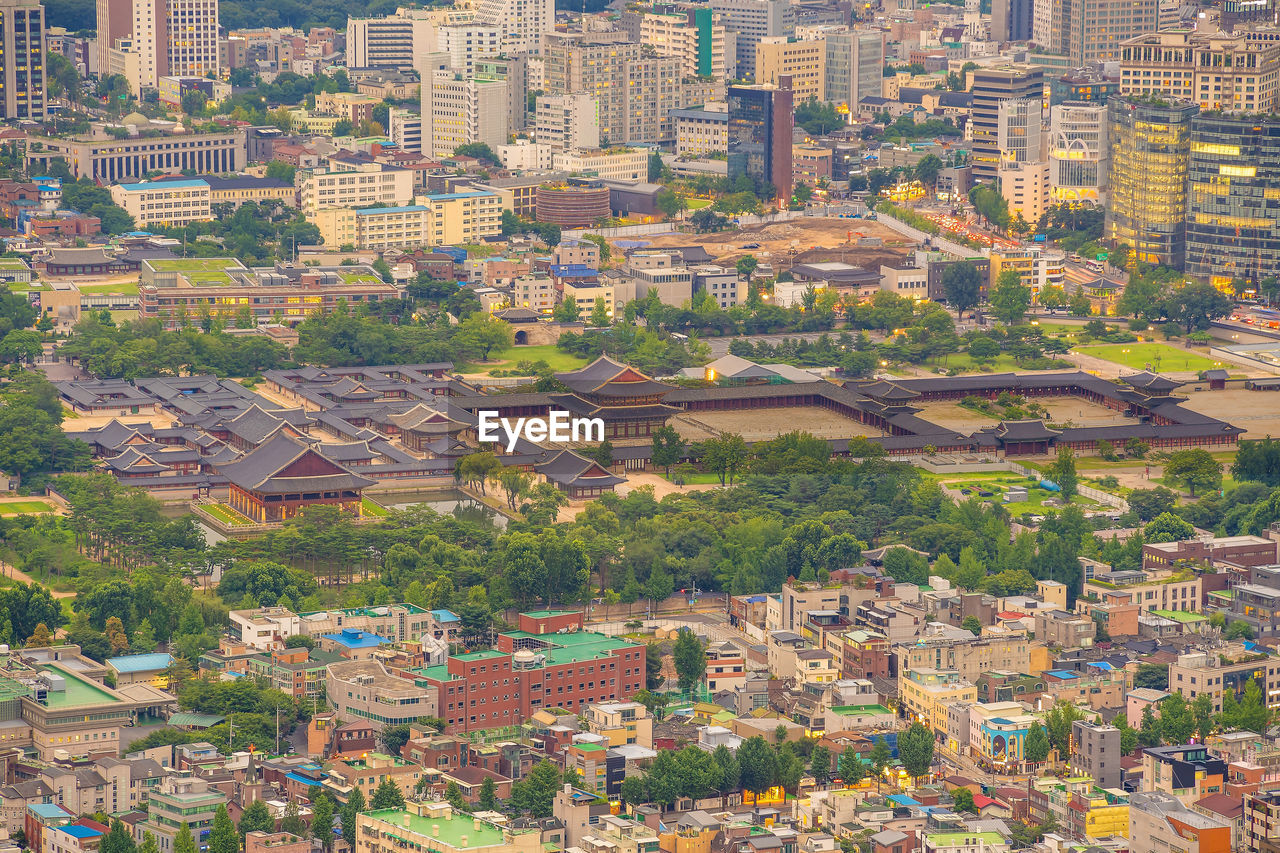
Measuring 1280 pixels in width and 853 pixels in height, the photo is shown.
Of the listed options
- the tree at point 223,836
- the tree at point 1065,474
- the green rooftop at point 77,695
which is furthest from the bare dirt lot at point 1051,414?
the tree at point 223,836

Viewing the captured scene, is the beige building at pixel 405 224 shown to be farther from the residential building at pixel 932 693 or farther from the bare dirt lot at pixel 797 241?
the residential building at pixel 932 693

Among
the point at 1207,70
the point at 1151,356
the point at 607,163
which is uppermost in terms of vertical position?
the point at 1207,70

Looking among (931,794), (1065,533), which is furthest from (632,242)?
(931,794)

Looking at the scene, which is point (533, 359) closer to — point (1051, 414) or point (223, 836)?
point (1051, 414)

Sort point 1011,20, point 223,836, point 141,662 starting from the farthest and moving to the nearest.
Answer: point 1011,20, point 141,662, point 223,836

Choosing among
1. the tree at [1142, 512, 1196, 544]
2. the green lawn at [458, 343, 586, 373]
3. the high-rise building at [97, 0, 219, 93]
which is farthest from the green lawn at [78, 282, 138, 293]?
the tree at [1142, 512, 1196, 544]

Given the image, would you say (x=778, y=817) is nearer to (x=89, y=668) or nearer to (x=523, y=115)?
(x=89, y=668)

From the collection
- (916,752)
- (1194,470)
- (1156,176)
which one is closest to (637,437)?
(1194,470)

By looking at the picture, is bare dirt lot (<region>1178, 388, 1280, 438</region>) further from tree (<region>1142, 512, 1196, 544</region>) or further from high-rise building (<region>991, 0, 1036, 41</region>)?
high-rise building (<region>991, 0, 1036, 41</region>)
